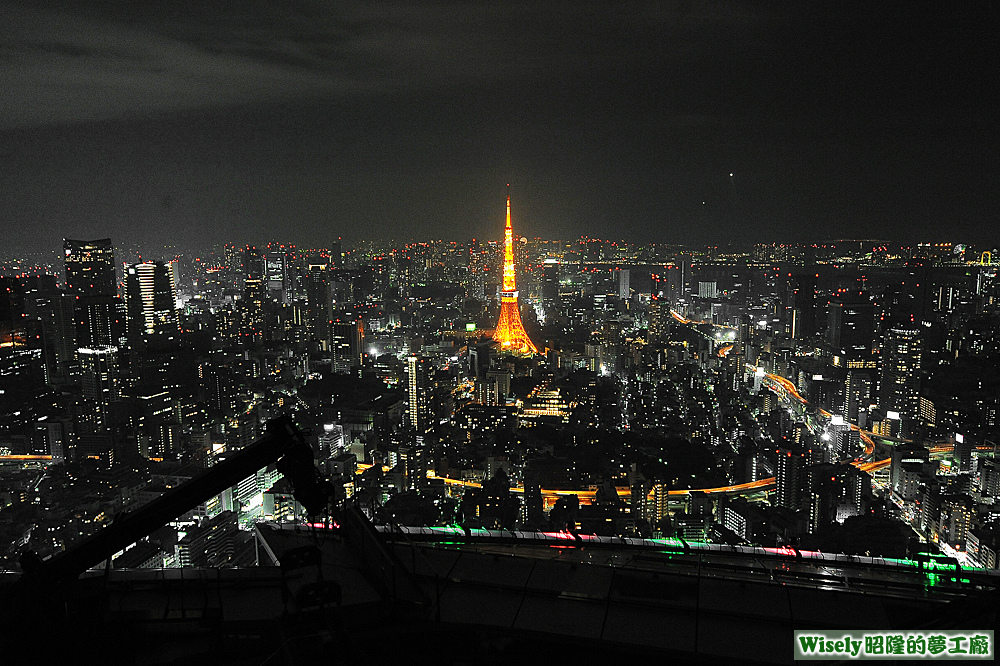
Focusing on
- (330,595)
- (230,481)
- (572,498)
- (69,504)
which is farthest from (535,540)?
(69,504)

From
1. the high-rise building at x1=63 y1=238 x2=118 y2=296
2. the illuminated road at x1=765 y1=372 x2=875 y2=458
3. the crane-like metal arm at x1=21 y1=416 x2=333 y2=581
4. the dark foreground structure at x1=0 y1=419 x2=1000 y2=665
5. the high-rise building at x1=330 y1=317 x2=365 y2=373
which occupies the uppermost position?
the high-rise building at x1=63 y1=238 x2=118 y2=296

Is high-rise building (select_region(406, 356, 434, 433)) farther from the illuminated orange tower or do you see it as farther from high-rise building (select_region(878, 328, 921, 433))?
high-rise building (select_region(878, 328, 921, 433))

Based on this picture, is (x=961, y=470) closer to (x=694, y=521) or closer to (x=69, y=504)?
(x=694, y=521)

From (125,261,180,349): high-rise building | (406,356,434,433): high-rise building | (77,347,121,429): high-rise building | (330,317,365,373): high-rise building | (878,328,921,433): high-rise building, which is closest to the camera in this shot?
(77,347,121,429): high-rise building

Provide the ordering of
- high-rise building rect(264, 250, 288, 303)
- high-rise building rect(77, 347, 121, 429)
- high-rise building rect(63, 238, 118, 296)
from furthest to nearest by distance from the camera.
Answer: high-rise building rect(264, 250, 288, 303) < high-rise building rect(63, 238, 118, 296) < high-rise building rect(77, 347, 121, 429)

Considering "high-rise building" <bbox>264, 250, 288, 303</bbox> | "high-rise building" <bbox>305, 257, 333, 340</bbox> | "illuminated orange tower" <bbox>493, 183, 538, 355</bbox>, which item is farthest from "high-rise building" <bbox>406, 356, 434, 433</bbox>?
"high-rise building" <bbox>264, 250, 288, 303</bbox>

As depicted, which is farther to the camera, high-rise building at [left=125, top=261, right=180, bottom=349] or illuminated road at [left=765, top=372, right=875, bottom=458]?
high-rise building at [left=125, top=261, right=180, bottom=349]
